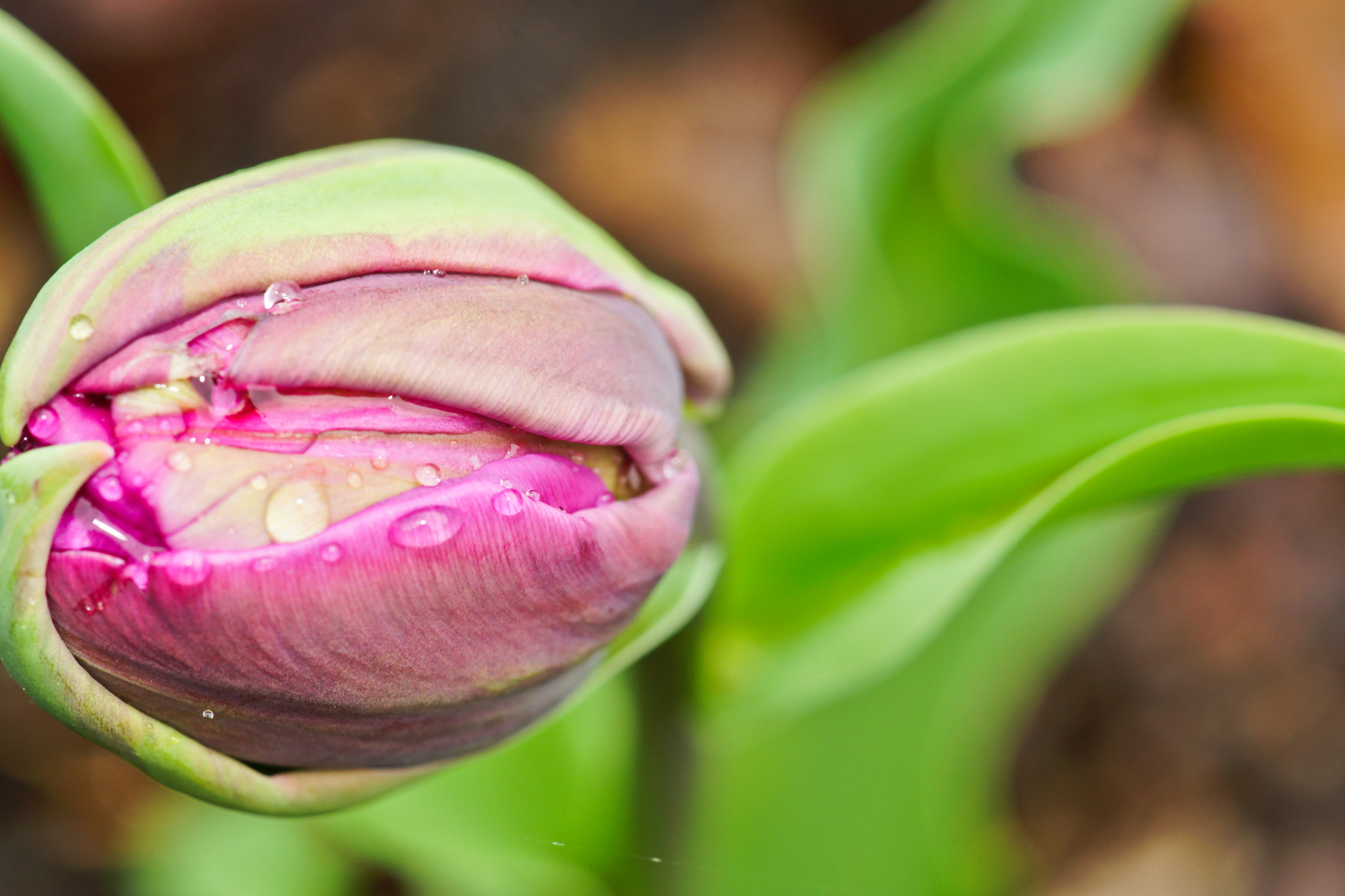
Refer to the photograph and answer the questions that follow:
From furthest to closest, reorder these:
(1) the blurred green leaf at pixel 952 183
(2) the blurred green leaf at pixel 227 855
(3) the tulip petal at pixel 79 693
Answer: (2) the blurred green leaf at pixel 227 855 < (1) the blurred green leaf at pixel 952 183 < (3) the tulip petal at pixel 79 693

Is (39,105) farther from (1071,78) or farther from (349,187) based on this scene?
(1071,78)

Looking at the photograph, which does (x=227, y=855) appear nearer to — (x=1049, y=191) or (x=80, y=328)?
(x=80, y=328)

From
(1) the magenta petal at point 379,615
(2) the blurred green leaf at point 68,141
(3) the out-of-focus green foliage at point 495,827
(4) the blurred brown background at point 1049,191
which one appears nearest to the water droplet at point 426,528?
(1) the magenta petal at point 379,615

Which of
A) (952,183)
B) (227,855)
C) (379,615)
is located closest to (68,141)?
(379,615)

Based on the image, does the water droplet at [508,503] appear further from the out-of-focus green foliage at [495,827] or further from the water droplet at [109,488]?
the out-of-focus green foliage at [495,827]

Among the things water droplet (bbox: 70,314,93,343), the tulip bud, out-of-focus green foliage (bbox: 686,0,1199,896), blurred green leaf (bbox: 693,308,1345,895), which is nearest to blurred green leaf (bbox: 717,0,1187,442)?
out-of-focus green foliage (bbox: 686,0,1199,896)

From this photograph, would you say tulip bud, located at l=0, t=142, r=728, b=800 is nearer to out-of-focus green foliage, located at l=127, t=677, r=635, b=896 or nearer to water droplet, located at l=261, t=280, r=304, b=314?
water droplet, located at l=261, t=280, r=304, b=314
